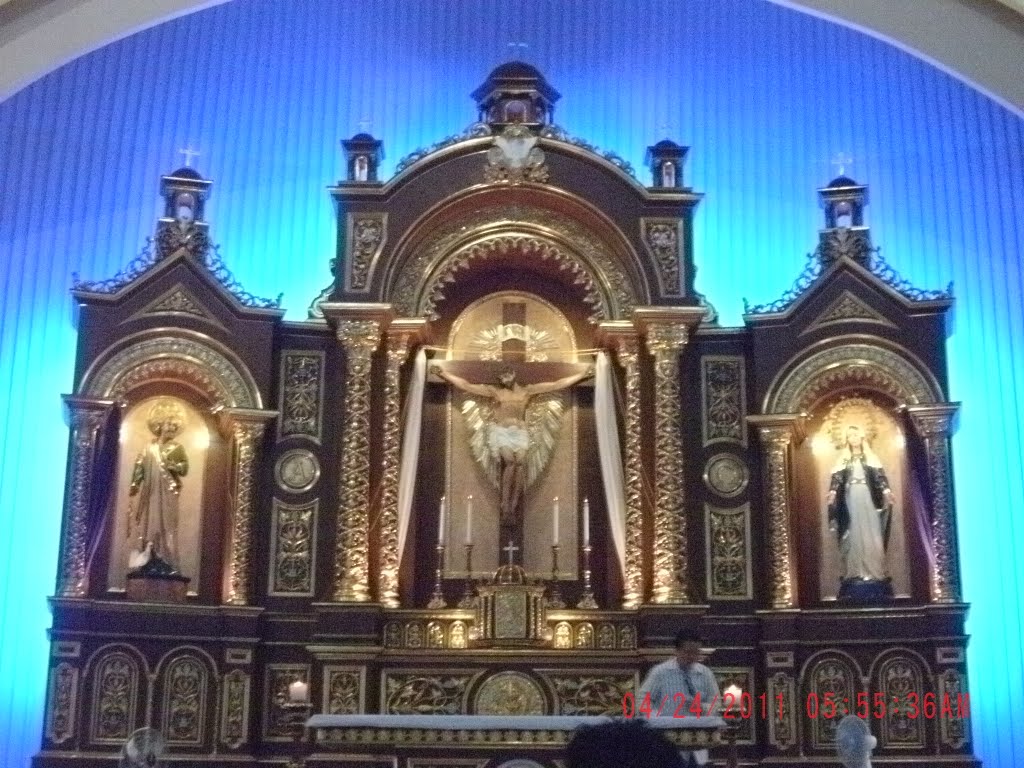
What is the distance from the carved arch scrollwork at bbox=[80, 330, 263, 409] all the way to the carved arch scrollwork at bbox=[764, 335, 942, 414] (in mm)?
4709

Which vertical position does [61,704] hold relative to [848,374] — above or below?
below

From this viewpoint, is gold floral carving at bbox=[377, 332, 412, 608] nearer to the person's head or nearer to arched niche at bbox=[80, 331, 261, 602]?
arched niche at bbox=[80, 331, 261, 602]

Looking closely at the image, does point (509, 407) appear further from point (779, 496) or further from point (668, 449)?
point (779, 496)

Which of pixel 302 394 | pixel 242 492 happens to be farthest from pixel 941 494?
pixel 242 492

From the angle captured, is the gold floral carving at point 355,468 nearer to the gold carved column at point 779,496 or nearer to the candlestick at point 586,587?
the candlestick at point 586,587

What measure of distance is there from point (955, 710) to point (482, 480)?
4551 millimetres

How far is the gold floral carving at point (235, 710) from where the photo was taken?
40.8 feet

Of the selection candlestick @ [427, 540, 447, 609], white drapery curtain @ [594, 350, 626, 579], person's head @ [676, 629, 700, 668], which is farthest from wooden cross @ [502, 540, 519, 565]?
person's head @ [676, 629, 700, 668]

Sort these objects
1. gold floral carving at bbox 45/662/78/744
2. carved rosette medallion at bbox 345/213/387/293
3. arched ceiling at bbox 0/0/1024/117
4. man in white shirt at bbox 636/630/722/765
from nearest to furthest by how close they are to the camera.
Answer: arched ceiling at bbox 0/0/1024/117
man in white shirt at bbox 636/630/722/765
gold floral carving at bbox 45/662/78/744
carved rosette medallion at bbox 345/213/387/293

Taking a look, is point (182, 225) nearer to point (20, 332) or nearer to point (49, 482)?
point (20, 332)

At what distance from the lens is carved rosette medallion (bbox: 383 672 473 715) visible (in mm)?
12414

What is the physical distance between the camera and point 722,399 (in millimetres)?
Answer: 13430

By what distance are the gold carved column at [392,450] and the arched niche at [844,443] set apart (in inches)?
130

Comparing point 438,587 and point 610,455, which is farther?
point 610,455
